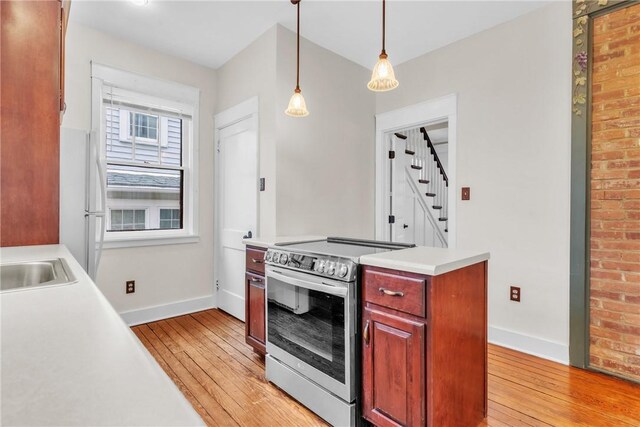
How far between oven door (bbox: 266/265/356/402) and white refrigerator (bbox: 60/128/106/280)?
1372 mm

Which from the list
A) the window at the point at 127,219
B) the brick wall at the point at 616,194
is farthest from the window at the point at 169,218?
the brick wall at the point at 616,194

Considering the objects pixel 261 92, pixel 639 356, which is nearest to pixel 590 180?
pixel 639 356

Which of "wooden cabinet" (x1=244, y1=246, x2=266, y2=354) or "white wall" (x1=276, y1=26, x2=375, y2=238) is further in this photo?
"white wall" (x1=276, y1=26, x2=375, y2=238)

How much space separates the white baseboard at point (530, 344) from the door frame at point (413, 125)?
82 centimetres

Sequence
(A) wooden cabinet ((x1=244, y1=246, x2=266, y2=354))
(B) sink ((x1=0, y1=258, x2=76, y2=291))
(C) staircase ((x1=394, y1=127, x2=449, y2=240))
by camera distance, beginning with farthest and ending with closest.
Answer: (C) staircase ((x1=394, y1=127, x2=449, y2=240)), (A) wooden cabinet ((x1=244, y1=246, x2=266, y2=354)), (B) sink ((x1=0, y1=258, x2=76, y2=291))

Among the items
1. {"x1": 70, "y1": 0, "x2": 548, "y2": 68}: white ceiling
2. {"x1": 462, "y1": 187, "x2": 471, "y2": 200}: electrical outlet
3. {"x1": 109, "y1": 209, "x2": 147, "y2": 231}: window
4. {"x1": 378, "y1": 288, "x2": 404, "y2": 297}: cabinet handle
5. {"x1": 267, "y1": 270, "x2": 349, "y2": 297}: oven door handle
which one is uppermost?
{"x1": 70, "y1": 0, "x2": 548, "y2": 68}: white ceiling

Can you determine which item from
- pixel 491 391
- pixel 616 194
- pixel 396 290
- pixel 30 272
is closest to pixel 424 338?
pixel 396 290

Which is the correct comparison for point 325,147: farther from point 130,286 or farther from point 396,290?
point 130,286

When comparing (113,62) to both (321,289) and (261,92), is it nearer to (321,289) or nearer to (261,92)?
(261,92)

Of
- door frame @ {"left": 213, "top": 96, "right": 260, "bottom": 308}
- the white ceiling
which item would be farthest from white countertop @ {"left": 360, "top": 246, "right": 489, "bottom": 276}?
the white ceiling

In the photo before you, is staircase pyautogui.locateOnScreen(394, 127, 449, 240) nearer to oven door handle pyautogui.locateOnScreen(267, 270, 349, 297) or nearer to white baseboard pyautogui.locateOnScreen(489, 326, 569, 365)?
white baseboard pyautogui.locateOnScreen(489, 326, 569, 365)

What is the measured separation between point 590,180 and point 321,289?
2.08 metres

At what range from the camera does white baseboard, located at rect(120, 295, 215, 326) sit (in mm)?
3211

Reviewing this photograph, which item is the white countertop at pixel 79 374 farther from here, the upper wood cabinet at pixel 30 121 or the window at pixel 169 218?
the window at pixel 169 218
